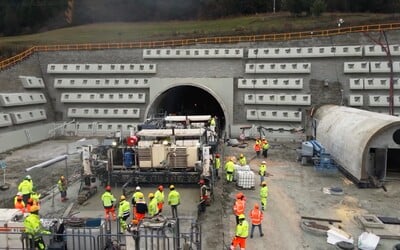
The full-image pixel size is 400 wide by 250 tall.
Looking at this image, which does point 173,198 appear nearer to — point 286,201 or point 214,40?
point 286,201

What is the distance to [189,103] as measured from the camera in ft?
156

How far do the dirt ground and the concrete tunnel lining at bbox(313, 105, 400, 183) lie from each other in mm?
1116

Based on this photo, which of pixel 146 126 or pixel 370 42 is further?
pixel 370 42

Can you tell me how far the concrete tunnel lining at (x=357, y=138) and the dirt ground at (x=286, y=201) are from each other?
1.12 m

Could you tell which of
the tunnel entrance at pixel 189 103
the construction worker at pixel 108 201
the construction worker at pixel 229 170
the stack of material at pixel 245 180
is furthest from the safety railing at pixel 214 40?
the construction worker at pixel 108 201

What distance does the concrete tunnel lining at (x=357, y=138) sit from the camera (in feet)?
69.3

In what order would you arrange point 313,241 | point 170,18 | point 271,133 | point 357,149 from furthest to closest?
1. point 170,18
2. point 271,133
3. point 357,149
4. point 313,241

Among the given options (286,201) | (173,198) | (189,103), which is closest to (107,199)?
(173,198)

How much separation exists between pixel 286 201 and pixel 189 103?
29.5 m

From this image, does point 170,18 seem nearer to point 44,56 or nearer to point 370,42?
point 44,56

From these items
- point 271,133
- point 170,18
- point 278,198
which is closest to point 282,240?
point 278,198

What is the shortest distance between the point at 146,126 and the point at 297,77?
54.9 ft

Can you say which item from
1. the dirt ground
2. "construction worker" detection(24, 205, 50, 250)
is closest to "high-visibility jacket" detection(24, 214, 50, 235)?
"construction worker" detection(24, 205, 50, 250)

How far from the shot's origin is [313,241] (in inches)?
572
